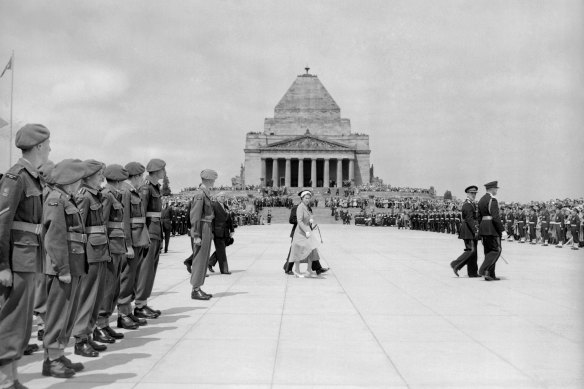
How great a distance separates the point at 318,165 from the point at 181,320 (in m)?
97.6

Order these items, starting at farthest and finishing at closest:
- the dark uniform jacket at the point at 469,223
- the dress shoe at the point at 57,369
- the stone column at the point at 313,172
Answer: the stone column at the point at 313,172, the dark uniform jacket at the point at 469,223, the dress shoe at the point at 57,369

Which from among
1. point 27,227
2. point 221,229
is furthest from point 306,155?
point 27,227

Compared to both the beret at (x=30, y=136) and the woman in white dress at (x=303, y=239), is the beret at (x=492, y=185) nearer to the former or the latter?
the woman in white dress at (x=303, y=239)

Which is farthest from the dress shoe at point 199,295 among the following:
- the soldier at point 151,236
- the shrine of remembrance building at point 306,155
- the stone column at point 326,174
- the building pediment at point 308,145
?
the building pediment at point 308,145

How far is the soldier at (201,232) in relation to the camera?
33.4ft

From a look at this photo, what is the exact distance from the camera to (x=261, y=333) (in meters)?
7.53

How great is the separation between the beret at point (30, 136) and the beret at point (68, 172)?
51 cm

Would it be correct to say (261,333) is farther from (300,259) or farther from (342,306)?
(300,259)

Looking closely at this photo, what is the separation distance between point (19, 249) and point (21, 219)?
278mm

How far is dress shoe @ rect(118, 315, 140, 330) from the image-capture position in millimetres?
8070

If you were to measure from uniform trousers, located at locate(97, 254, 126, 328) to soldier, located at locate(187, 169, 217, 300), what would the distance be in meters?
2.44

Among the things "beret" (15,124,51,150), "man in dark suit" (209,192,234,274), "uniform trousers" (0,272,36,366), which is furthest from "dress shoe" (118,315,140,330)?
"man in dark suit" (209,192,234,274)

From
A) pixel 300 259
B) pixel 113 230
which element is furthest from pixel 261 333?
pixel 300 259

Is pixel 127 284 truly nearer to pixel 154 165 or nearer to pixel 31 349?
pixel 31 349
